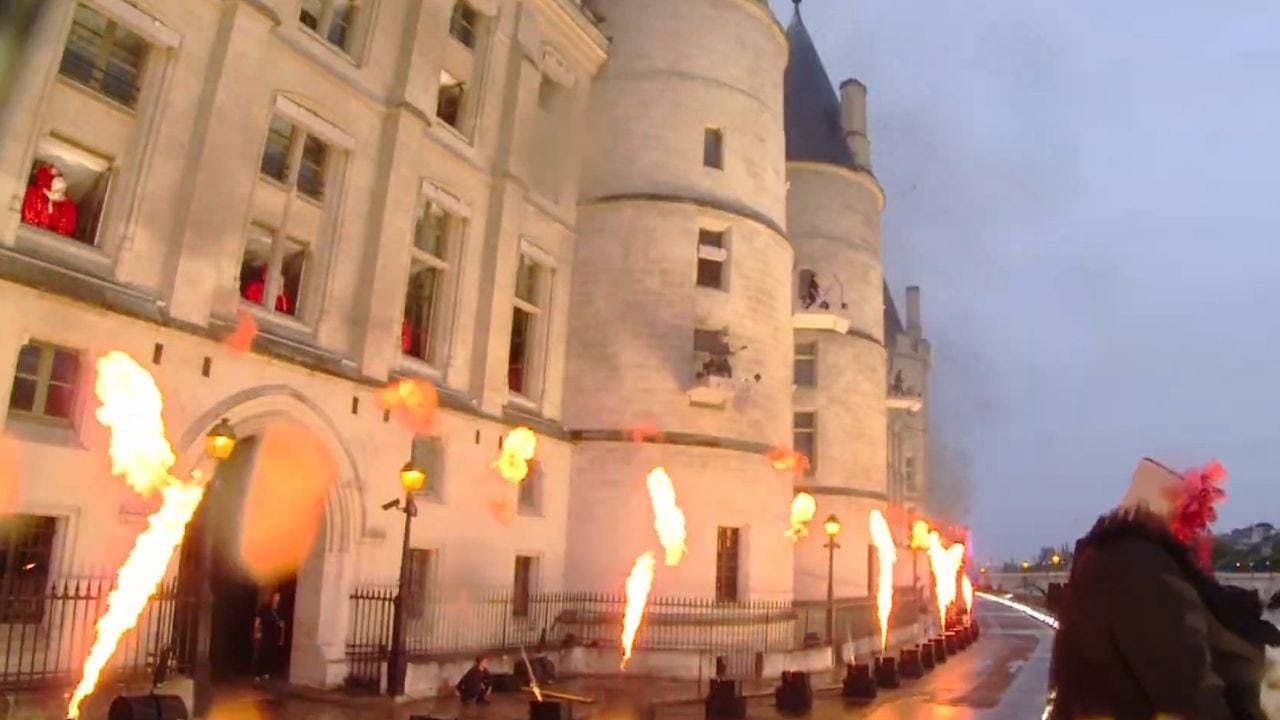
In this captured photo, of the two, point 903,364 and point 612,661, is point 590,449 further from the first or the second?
point 903,364

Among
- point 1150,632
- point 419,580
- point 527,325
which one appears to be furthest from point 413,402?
point 1150,632

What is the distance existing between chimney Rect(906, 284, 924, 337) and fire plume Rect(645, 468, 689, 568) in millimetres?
37841

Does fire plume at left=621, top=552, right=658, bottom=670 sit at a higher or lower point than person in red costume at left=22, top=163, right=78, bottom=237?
lower

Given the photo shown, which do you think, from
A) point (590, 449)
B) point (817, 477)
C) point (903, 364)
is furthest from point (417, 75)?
point (903, 364)

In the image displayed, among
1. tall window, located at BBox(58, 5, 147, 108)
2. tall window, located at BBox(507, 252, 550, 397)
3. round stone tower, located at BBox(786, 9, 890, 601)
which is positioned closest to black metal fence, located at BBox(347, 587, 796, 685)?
tall window, located at BBox(507, 252, 550, 397)

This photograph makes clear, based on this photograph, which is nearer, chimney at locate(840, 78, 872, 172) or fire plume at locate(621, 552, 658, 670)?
fire plume at locate(621, 552, 658, 670)

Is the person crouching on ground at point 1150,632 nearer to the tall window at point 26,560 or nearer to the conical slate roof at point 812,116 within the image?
the tall window at point 26,560

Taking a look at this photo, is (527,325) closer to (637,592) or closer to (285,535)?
(637,592)

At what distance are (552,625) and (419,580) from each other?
14.6 ft

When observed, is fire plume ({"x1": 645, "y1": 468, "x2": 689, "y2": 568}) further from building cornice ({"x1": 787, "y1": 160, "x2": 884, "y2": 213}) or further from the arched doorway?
building cornice ({"x1": 787, "y1": 160, "x2": 884, "y2": 213})

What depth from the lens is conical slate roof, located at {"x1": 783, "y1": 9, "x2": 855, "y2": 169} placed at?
37.3m

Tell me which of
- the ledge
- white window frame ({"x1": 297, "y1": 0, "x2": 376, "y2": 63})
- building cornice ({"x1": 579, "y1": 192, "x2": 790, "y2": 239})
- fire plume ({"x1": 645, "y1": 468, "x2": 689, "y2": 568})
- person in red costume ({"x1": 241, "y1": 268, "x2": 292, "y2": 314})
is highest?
white window frame ({"x1": 297, "y1": 0, "x2": 376, "y2": 63})

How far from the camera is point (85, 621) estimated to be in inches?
486

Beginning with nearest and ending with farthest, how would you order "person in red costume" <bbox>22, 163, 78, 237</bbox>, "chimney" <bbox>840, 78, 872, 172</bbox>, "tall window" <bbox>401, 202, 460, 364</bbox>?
"person in red costume" <bbox>22, 163, 78, 237</bbox>
"tall window" <bbox>401, 202, 460, 364</bbox>
"chimney" <bbox>840, 78, 872, 172</bbox>
